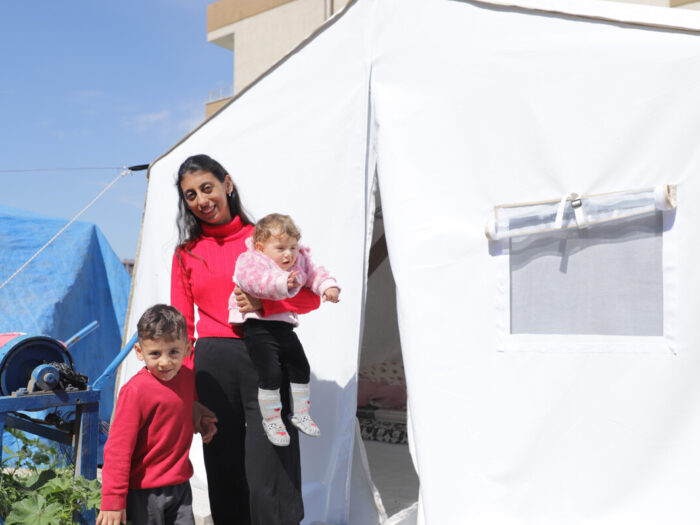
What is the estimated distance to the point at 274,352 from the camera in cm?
184

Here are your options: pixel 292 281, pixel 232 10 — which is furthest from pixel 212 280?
pixel 232 10

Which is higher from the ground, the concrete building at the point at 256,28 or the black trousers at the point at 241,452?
the concrete building at the point at 256,28

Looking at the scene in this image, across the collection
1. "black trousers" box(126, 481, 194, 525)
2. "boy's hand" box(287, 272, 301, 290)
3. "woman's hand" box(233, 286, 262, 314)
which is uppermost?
"boy's hand" box(287, 272, 301, 290)

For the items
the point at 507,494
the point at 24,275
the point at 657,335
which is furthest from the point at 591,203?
the point at 24,275

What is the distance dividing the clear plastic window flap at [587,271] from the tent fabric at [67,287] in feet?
9.59

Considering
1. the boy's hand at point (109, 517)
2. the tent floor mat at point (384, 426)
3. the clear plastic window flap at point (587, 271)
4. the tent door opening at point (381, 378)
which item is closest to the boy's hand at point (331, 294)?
the clear plastic window flap at point (587, 271)

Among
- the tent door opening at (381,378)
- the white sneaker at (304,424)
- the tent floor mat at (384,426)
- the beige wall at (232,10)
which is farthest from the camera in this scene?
the beige wall at (232,10)

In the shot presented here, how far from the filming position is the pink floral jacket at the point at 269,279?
5.81 feet

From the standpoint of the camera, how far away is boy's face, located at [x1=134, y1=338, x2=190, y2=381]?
179 centimetres

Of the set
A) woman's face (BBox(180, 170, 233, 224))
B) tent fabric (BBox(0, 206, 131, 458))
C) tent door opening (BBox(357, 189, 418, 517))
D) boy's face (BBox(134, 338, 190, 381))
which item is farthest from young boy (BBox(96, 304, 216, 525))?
tent fabric (BBox(0, 206, 131, 458))

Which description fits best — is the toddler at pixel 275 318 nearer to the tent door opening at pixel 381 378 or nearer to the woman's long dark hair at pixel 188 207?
the woman's long dark hair at pixel 188 207

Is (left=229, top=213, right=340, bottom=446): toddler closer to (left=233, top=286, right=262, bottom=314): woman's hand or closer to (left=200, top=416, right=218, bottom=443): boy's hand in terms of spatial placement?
(left=233, top=286, right=262, bottom=314): woman's hand

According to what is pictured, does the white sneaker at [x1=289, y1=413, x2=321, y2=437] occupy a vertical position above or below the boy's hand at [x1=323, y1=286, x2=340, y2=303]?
below

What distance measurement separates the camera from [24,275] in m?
4.32
